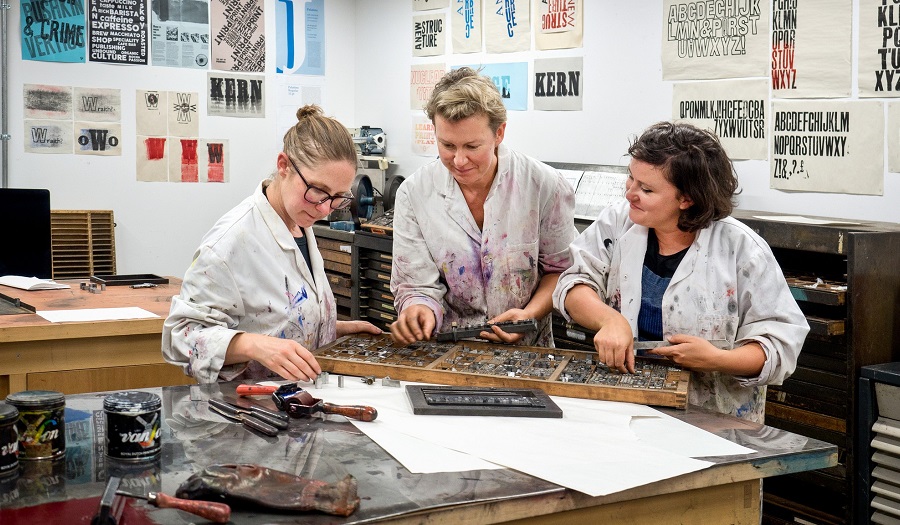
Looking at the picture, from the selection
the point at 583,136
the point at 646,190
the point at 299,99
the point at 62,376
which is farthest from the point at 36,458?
the point at 299,99

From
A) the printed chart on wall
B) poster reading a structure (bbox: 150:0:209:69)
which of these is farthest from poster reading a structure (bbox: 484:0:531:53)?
the printed chart on wall

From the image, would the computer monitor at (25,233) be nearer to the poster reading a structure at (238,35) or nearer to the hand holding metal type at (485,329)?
the poster reading a structure at (238,35)

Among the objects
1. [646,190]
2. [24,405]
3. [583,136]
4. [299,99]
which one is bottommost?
[24,405]

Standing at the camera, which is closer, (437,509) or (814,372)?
(437,509)

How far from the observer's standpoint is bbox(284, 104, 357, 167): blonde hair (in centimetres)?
240

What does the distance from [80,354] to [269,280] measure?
Result: 142 centimetres

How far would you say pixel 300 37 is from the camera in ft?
21.7

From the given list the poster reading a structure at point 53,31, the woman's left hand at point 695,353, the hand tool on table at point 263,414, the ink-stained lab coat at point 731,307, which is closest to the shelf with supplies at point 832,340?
the ink-stained lab coat at point 731,307

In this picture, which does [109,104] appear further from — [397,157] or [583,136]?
[583,136]

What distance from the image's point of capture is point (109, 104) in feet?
19.5

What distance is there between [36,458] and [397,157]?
4.99 metres

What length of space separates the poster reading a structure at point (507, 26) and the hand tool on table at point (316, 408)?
375 cm

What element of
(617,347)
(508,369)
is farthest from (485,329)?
(617,347)

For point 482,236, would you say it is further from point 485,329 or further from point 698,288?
point 698,288
